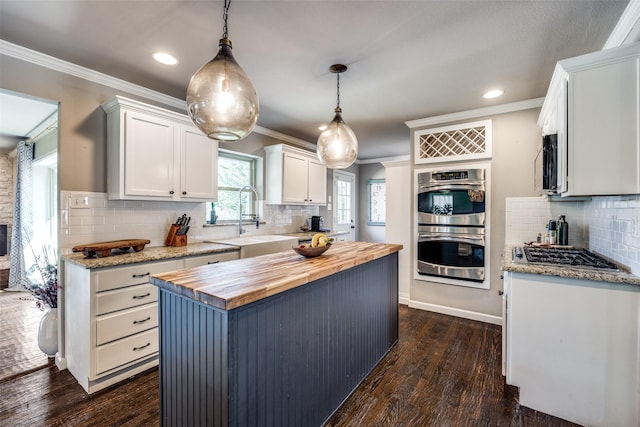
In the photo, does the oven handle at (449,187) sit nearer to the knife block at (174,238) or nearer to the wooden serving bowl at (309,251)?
the wooden serving bowl at (309,251)

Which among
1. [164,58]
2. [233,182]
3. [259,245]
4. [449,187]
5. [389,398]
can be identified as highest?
[164,58]

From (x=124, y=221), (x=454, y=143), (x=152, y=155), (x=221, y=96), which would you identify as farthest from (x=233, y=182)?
(x=454, y=143)

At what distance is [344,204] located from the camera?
648 centimetres

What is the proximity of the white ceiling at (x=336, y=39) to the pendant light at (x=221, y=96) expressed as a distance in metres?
0.56

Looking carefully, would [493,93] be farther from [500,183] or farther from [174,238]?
[174,238]

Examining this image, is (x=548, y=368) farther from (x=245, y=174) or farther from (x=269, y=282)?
(x=245, y=174)

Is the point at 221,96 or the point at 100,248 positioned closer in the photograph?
the point at 221,96

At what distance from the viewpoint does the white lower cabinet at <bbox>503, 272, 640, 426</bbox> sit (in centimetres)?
161

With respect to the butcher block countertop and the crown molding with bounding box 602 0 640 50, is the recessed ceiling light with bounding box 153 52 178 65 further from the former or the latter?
the crown molding with bounding box 602 0 640 50

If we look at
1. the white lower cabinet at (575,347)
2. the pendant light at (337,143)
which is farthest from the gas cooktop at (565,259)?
the pendant light at (337,143)

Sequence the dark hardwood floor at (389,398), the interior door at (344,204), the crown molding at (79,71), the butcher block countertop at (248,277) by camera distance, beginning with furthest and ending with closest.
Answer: the interior door at (344,204)
the crown molding at (79,71)
the dark hardwood floor at (389,398)
the butcher block countertop at (248,277)

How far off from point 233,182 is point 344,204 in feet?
9.95

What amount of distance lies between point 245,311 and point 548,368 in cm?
192

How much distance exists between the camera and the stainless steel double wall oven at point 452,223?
3.39 meters
